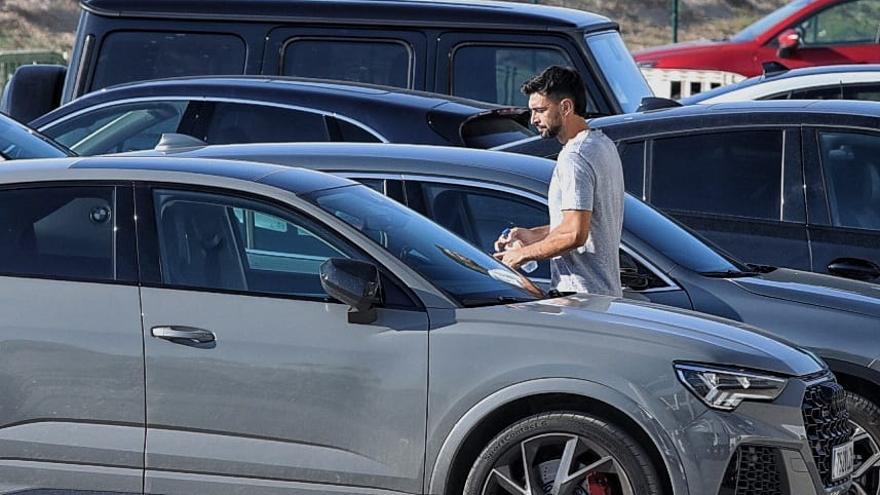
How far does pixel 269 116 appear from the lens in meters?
10.6

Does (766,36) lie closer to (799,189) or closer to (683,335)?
(799,189)

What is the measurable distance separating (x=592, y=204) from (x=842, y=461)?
133cm

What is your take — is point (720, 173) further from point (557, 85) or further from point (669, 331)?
point (669, 331)

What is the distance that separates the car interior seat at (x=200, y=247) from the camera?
6043mm

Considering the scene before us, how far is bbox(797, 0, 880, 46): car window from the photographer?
20.4m

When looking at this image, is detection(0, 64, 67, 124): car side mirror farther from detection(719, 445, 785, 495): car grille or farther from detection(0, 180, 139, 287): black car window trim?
detection(719, 445, 785, 495): car grille

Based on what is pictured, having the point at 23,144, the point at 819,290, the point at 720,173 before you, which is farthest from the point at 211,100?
the point at 819,290

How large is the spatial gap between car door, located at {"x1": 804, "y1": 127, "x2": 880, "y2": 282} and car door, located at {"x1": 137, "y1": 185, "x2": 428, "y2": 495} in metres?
2.99

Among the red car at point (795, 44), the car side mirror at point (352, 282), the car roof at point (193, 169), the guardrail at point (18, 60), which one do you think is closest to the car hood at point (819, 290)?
the car roof at point (193, 169)

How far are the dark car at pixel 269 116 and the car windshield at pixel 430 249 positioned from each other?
3.62 m

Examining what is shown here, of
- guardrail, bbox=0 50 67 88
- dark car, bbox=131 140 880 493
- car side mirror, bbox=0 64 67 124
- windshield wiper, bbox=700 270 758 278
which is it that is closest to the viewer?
dark car, bbox=131 140 880 493

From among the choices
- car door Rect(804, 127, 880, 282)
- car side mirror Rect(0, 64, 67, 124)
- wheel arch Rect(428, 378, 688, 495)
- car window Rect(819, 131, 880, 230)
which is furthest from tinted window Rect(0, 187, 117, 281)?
car side mirror Rect(0, 64, 67, 124)

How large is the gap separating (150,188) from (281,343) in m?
0.75

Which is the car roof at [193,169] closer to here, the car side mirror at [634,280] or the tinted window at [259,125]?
the car side mirror at [634,280]
